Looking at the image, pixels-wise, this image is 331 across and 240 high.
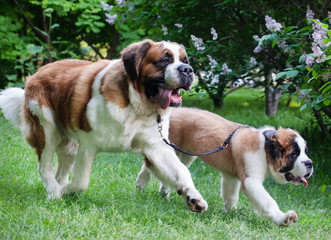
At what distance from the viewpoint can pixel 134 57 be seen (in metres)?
4.09

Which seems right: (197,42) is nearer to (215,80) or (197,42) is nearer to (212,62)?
(212,62)

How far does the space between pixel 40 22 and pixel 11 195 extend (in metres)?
10.8

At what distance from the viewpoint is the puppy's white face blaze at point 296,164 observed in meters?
4.73

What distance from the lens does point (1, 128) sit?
29.0 feet

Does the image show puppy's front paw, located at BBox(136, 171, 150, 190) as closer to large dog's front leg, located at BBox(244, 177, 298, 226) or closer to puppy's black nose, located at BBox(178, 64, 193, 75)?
large dog's front leg, located at BBox(244, 177, 298, 226)

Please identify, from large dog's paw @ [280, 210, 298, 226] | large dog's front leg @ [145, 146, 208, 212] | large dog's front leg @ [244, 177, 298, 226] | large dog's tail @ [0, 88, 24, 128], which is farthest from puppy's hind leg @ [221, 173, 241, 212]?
large dog's tail @ [0, 88, 24, 128]

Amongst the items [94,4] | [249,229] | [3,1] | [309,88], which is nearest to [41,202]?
[249,229]

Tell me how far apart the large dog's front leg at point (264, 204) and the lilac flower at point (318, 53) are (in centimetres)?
135

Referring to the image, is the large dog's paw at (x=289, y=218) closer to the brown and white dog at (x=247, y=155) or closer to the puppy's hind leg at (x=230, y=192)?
the brown and white dog at (x=247, y=155)

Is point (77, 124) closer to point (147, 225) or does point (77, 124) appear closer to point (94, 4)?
point (147, 225)

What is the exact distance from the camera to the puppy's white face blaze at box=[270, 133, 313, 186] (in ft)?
15.5

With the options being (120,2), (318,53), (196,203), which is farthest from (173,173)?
(120,2)

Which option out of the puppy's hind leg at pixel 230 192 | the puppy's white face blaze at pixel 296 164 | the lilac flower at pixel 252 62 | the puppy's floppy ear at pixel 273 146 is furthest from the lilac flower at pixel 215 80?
the puppy's white face blaze at pixel 296 164

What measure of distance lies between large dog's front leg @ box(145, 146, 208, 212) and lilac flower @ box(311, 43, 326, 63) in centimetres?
171
